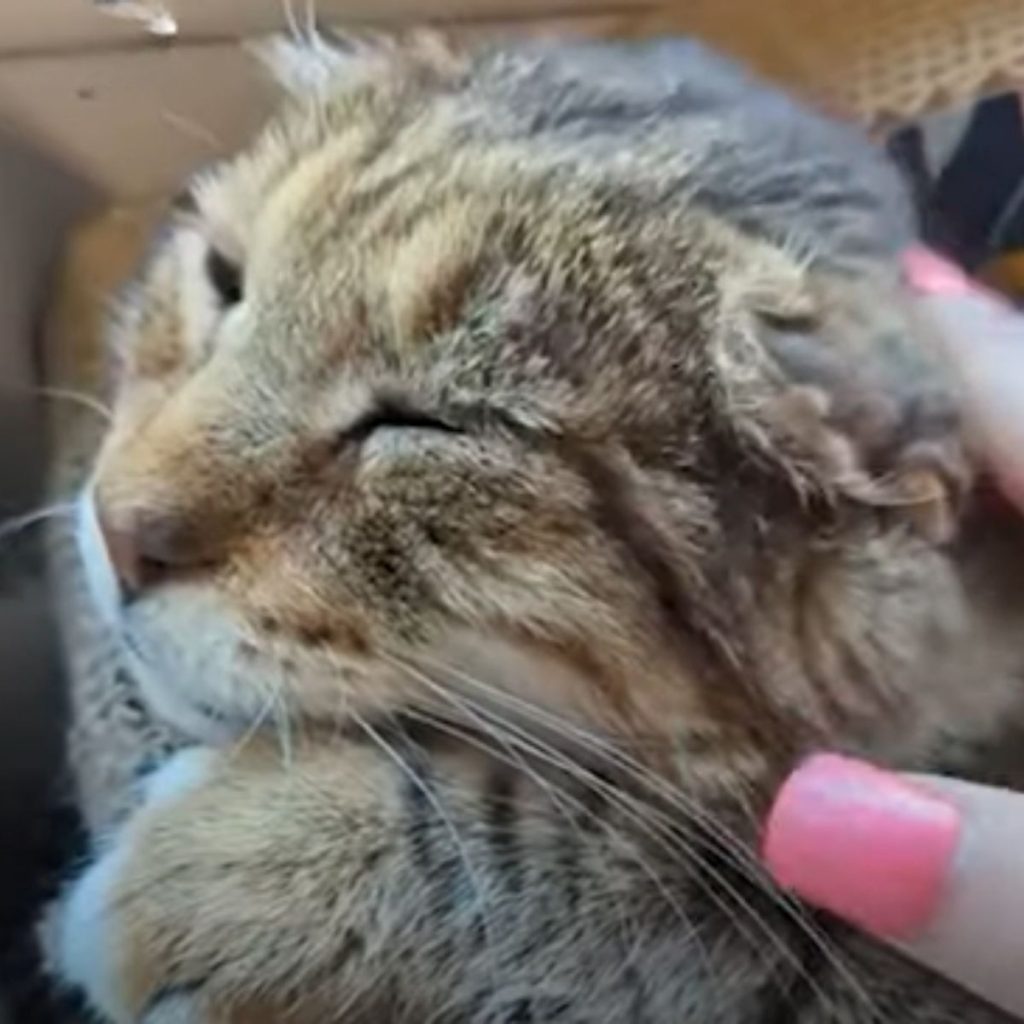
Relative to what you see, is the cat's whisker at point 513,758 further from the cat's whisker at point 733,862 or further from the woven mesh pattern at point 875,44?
the woven mesh pattern at point 875,44

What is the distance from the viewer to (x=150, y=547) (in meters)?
0.82

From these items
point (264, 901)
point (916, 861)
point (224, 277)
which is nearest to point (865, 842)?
point (916, 861)

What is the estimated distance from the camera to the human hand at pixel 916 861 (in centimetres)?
77

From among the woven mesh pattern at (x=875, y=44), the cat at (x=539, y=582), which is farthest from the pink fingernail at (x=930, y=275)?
the woven mesh pattern at (x=875, y=44)

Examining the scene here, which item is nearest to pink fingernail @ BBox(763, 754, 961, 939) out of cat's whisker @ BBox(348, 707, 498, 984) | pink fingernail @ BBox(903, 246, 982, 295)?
cat's whisker @ BBox(348, 707, 498, 984)

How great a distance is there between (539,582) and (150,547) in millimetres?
137

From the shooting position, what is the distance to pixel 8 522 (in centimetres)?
112

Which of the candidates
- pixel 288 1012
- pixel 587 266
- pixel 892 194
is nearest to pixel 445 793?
pixel 288 1012

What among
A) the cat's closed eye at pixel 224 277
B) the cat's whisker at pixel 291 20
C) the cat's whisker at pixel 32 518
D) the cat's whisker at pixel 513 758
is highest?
the cat's whisker at pixel 291 20

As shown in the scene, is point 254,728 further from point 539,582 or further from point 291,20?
point 291,20

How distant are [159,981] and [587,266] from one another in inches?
11.9

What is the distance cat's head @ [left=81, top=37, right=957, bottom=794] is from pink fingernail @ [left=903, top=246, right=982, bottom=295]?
0.17ft

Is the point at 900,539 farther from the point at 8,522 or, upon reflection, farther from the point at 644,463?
the point at 8,522

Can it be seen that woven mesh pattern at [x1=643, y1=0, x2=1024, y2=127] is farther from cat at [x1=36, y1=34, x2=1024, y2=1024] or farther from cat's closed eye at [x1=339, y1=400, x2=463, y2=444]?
cat's closed eye at [x1=339, y1=400, x2=463, y2=444]
